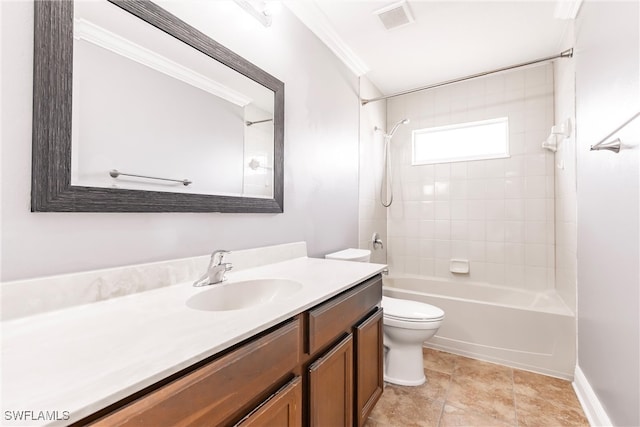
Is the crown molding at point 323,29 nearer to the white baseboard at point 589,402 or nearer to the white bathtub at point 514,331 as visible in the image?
the white bathtub at point 514,331

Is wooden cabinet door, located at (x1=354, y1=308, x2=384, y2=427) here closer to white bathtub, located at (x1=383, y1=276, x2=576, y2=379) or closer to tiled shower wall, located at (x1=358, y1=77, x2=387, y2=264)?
white bathtub, located at (x1=383, y1=276, x2=576, y2=379)

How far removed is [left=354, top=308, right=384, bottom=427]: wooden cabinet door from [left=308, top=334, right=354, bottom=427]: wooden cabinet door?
6cm

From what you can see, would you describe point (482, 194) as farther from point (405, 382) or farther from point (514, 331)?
point (405, 382)

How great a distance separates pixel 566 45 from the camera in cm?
219

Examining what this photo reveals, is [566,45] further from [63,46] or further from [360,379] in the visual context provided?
[63,46]

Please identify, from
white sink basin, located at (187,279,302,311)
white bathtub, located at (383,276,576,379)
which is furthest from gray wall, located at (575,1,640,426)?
white sink basin, located at (187,279,302,311)

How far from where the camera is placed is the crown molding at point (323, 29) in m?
1.83

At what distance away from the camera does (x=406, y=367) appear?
190cm

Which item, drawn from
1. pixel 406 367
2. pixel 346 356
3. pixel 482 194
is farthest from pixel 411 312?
pixel 482 194

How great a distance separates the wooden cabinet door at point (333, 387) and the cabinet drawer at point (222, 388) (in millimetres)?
162

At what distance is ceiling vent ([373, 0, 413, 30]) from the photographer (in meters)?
1.86

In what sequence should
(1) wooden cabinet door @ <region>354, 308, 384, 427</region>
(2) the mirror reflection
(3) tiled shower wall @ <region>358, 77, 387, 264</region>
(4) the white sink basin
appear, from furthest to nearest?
(3) tiled shower wall @ <region>358, 77, 387, 264</region>, (1) wooden cabinet door @ <region>354, 308, 384, 427</region>, (4) the white sink basin, (2) the mirror reflection

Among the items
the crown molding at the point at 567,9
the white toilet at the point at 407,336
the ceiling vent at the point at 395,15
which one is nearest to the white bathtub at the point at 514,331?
the white toilet at the point at 407,336

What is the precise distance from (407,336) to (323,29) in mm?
2176
